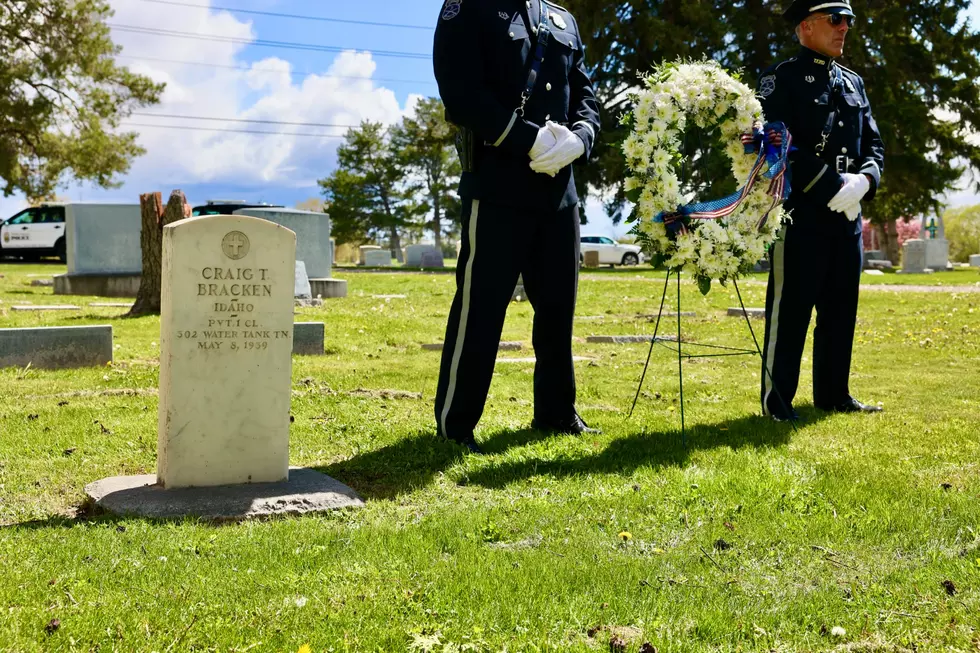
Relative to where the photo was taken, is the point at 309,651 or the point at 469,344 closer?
the point at 309,651

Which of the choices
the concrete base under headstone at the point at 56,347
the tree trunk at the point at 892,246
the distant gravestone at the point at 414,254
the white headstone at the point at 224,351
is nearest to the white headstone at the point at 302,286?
the concrete base under headstone at the point at 56,347

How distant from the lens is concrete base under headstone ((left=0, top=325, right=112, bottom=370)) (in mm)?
7770

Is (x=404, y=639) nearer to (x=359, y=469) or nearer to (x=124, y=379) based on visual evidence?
(x=359, y=469)

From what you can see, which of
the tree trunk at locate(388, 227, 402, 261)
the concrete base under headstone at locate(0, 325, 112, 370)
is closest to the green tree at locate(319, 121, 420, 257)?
the tree trunk at locate(388, 227, 402, 261)

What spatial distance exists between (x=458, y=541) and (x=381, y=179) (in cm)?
5376

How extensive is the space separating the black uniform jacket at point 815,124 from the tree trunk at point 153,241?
7.98 m

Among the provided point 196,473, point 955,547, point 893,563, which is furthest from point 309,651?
point 955,547

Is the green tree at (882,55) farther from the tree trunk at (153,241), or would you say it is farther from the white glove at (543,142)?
the white glove at (543,142)

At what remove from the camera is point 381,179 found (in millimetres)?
56188

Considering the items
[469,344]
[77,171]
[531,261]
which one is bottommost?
[469,344]

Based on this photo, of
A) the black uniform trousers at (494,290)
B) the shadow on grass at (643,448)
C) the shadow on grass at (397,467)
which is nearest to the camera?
the shadow on grass at (397,467)

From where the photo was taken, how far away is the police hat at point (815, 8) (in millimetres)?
5891

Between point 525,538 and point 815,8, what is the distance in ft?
13.2

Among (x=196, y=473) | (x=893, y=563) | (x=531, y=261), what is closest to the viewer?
(x=893, y=563)
